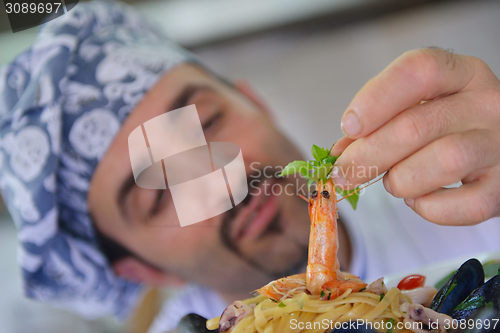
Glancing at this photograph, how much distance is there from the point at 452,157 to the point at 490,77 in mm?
155

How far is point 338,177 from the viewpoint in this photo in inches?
15.6

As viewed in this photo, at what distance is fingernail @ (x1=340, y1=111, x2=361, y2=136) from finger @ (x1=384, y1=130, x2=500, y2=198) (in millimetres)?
83

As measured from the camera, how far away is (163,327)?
1.13 metres

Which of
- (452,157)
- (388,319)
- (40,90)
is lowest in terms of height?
(388,319)

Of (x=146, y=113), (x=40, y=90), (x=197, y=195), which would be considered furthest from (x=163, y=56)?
(x=197, y=195)

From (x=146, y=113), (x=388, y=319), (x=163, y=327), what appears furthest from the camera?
(x=163, y=327)

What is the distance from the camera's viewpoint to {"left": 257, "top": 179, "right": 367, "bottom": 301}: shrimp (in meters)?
0.40

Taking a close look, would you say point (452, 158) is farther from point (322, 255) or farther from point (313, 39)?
point (313, 39)

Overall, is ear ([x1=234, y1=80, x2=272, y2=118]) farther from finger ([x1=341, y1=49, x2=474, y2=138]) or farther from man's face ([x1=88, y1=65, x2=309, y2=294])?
finger ([x1=341, y1=49, x2=474, y2=138])

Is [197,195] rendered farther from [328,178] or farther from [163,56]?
[328,178]

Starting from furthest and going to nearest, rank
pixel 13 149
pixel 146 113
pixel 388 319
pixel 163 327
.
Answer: pixel 163 327 < pixel 146 113 < pixel 13 149 < pixel 388 319
